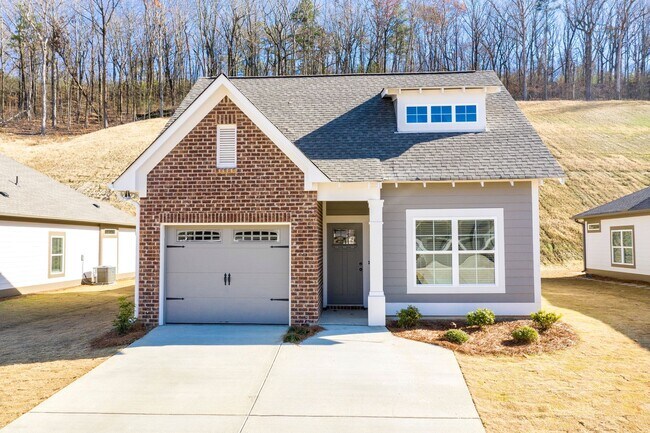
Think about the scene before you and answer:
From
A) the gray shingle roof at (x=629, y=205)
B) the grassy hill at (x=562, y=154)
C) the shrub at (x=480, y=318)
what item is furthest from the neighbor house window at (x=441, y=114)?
the grassy hill at (x=562, y=154)

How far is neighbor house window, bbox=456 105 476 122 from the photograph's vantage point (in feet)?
40.8

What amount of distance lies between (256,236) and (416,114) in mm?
5731

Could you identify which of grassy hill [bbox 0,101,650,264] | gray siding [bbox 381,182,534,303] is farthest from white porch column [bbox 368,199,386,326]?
grassy hill [bbox 0,101,650,264]

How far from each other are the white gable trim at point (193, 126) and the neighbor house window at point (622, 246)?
1491 centimetres

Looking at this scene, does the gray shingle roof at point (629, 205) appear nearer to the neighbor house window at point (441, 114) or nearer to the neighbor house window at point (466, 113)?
the neighbor house window at point (466, 113)

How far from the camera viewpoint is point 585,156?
3794cm

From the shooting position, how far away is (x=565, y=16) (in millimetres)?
53594

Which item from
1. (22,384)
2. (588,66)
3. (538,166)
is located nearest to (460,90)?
(538,166)

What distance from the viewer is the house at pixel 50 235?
50.8ft

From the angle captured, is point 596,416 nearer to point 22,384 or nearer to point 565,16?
point 22,384

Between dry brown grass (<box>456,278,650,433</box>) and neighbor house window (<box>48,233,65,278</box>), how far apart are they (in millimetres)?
15837

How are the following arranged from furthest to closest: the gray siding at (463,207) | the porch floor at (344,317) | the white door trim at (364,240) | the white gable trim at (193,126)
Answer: the white door trim at (364,240) → the gray siding at (463,207) → the porch floor at (344,317) → the white gable trim at (193,126)

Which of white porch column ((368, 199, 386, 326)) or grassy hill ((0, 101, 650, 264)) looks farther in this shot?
grassy hill ((0, 101, 650, 264))

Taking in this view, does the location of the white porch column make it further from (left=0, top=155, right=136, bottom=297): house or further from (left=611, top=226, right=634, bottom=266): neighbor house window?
(left=611, top=226, right=634, bottom=266): neighbor house window
